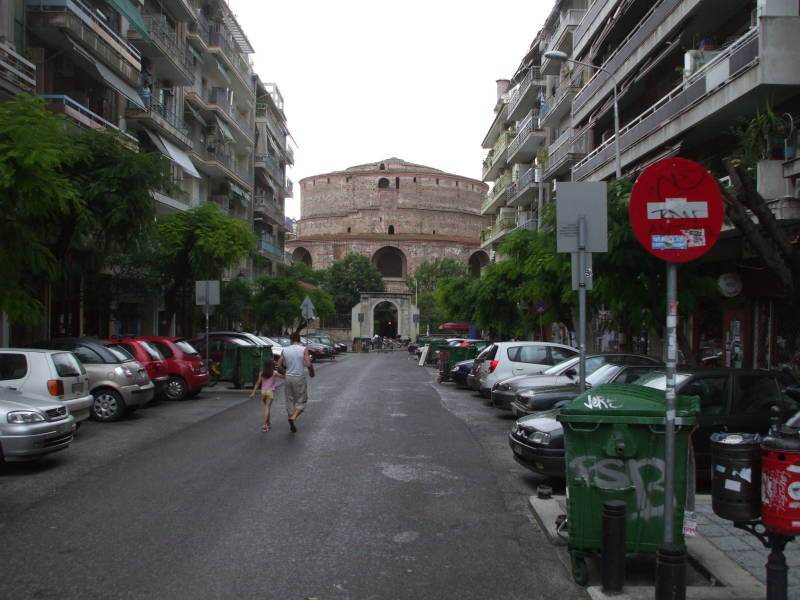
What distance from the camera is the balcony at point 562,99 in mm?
32531

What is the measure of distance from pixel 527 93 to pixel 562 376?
29630 millimetres

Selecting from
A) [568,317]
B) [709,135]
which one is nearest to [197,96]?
[568,317]

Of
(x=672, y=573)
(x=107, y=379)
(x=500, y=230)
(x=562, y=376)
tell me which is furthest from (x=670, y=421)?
(x=500, y=230)

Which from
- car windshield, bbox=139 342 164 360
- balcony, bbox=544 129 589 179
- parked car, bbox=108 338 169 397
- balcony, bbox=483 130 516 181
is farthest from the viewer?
balcony, bbox=483 130 516 181

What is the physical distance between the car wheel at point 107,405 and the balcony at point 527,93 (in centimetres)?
3079

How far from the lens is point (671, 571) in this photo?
4555 millimetres

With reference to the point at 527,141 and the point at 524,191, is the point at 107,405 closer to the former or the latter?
the point at 524,191

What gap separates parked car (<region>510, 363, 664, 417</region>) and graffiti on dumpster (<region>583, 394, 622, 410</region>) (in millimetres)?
5254

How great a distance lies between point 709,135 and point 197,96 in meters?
24.8

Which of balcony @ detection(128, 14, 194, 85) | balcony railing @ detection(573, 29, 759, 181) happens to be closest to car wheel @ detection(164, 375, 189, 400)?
balcony railing @ detection(573, 29, 759, 181)

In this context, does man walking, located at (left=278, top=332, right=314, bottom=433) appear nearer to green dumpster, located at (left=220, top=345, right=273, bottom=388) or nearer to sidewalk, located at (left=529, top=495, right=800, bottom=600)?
sidewalk, located at (left=529, top=495, right=800, bottom=600)

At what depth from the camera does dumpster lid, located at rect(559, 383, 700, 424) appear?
5.38 metres

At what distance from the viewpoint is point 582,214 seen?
8188mm

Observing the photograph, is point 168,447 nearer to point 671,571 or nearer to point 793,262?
point 671,571
